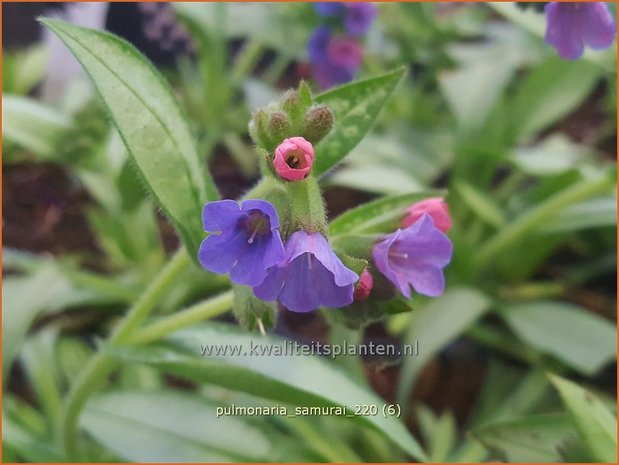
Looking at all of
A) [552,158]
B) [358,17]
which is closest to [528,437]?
[552,158]

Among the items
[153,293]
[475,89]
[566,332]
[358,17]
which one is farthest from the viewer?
[475,89]

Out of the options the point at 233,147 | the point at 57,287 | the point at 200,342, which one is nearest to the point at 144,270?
the point at 57,287

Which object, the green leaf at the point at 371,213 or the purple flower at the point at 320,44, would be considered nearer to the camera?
Result: the green leaf at the point at 371,213

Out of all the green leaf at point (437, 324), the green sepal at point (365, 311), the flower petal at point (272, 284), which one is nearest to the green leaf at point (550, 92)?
the green leaf at point (437, 324)

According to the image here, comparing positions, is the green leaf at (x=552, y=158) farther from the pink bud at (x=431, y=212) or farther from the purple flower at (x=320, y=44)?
the pink bud at (x=431, y=212)

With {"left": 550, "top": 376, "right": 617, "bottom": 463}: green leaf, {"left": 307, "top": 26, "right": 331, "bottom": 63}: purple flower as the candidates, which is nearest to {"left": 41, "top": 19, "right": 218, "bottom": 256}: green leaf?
{"left": 550, "top": 376, "right": 617, "bottom": 463}: green leaf

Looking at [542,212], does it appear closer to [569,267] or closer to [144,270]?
[569,267]

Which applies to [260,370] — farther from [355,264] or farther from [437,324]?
[437,324]
